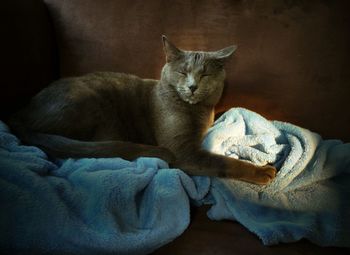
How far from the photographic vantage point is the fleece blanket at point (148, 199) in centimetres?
75

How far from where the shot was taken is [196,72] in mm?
1251

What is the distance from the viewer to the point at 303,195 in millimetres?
962

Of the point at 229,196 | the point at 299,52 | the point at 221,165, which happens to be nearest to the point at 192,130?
the point at 221,165

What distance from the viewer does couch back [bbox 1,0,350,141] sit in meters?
1.28

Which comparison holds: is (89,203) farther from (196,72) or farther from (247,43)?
(247,43)

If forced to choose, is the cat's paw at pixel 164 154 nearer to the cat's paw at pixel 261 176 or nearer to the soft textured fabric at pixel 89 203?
the soft textured fabric at pixel 89 203

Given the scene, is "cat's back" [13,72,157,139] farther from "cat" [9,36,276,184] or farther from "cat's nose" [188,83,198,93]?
"cat's nose" [188,83,198,93]

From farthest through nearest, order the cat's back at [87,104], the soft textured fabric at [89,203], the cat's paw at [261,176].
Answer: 1. the cat's back at [87,104]
2. the cat's paw at [261,176]
3. the soft textured fabric at [89,203]

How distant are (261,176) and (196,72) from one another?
0.46m

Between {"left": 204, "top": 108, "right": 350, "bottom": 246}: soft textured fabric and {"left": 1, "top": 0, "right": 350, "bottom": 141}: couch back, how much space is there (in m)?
0.14

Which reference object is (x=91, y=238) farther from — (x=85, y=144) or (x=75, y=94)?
(x=75, y=94)

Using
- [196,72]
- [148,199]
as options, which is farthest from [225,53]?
[148,199]

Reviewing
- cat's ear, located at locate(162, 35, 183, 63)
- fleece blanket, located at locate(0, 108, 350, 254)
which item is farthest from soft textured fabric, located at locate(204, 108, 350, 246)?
cat's ear, located at locate(162, 35, 183, 63)

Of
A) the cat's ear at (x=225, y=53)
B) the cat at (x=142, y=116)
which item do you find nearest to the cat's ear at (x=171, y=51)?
the cat at (x=142, y=116)
